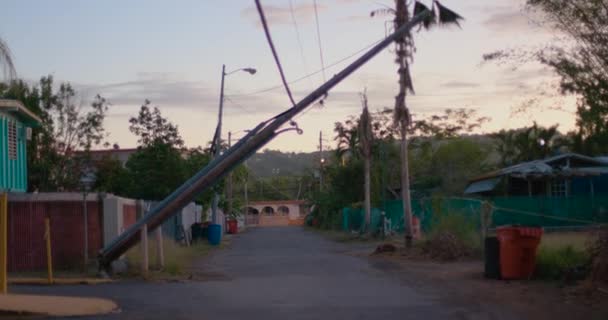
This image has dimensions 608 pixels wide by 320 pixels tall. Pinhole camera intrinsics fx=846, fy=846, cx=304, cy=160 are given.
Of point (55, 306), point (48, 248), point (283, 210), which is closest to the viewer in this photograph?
point (55, 306)

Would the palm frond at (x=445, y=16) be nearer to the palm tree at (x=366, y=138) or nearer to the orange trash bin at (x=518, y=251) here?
the orange trash bin at (x=518, y=251)

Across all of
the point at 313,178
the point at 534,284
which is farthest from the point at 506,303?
the point at 313,178

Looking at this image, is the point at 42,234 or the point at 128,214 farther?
the point at 128,214

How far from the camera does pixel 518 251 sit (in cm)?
1823

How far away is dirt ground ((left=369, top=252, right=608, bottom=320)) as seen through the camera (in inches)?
547

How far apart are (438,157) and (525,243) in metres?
47.7

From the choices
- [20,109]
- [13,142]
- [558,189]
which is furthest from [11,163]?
[558,189]

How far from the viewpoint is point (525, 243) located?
18.1 metres

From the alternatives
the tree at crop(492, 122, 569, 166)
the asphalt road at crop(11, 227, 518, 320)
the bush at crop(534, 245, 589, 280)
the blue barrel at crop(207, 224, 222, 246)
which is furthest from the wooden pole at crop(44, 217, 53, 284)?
the tree at crop(492, 122, 569, 166)

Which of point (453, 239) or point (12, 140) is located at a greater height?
point (12, 140)

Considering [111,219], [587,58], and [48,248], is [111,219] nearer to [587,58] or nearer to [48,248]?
[48,248]

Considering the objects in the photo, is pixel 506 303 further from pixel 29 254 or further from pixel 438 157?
pixel 438 157

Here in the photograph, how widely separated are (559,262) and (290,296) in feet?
19.4

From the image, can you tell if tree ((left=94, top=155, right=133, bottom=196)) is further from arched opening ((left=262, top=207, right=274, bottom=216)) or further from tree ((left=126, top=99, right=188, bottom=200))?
arched opening ((left=262, top=207, right=274, bottom=216))
